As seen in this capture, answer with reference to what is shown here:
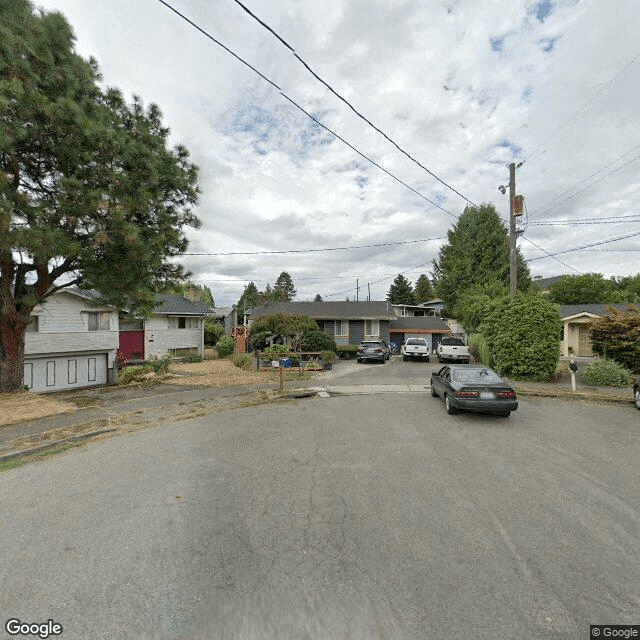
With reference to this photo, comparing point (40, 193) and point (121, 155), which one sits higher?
point (121, 155)

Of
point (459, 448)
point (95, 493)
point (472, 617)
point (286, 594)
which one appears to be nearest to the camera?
point (472, 617)

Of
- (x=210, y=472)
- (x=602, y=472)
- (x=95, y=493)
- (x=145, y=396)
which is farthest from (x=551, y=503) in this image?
(x=145, y=396)

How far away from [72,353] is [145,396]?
25.7 ft

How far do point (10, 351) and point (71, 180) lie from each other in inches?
271

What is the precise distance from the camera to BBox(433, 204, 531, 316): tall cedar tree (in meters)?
33.0

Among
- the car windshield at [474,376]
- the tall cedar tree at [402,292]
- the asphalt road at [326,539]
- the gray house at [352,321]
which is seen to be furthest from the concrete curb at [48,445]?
the tall cedar tree at [402,292]

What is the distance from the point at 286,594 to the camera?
9.12 feet

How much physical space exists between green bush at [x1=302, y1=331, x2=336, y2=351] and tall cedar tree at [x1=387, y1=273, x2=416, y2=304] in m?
45.3

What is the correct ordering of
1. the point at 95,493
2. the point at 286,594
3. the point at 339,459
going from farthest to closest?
the point at 339,459 → the point at 95,493 → the point at 286,594

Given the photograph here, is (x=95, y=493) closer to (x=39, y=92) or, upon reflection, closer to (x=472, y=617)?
(x=472, y=617)

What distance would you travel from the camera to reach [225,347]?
90.4ft

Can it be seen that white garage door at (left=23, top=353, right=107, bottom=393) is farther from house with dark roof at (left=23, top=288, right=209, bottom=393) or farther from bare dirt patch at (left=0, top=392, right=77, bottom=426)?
bare dirt patch at (left=0, top=392, right=77, bottom=426)

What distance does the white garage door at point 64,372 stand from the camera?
16.0 metres

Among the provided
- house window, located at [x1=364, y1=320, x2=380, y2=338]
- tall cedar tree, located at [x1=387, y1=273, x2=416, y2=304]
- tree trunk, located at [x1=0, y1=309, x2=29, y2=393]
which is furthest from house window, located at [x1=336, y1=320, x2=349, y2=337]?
tall cedar tree, located at [x1=387, y1=273, x2=416, y2=304]
